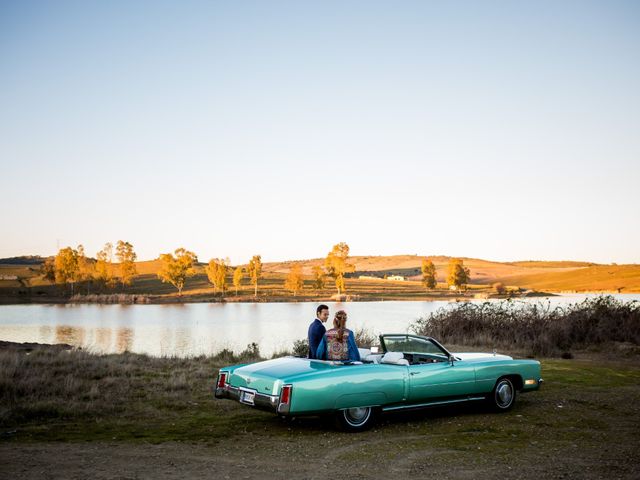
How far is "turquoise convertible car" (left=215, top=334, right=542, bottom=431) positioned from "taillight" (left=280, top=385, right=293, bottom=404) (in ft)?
0.04

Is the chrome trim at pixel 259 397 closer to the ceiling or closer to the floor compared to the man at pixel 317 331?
closer to the floor

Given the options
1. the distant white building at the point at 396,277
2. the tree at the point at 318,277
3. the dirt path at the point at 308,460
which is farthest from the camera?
the distant white building at the point at 396,277

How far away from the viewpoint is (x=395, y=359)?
898 centimetres

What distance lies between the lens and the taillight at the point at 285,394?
25.5ft

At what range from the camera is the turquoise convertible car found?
8.00m

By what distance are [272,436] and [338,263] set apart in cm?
10502

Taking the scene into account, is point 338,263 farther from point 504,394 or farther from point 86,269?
point 504,394

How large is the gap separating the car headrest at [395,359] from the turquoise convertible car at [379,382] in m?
0.01

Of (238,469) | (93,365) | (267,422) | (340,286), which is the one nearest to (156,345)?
(93,365)

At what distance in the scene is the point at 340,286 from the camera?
113 metres

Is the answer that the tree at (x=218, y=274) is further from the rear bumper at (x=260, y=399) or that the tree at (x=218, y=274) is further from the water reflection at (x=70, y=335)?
the rear bumper at (x=260, y=399)

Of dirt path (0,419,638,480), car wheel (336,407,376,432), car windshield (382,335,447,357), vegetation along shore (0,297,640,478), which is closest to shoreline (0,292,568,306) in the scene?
vegetation along shore (0,297,640,478)

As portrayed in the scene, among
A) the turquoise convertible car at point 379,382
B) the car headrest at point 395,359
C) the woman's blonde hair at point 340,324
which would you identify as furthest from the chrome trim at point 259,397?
the car headrest at point 395,359

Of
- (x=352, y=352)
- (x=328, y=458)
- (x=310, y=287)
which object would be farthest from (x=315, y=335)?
(x=310, y=287)
